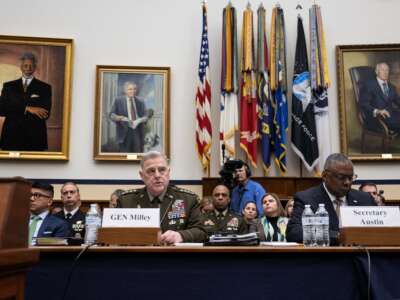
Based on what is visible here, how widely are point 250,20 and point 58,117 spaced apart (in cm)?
336

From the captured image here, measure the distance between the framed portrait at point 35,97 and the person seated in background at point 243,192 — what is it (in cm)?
298

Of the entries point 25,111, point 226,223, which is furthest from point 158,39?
point 226,223

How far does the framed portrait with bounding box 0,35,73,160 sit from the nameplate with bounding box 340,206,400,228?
18.1 ft

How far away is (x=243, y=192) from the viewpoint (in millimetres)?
5898

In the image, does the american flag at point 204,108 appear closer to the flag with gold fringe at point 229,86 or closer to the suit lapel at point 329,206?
the flag with gold fringe at point 229,86

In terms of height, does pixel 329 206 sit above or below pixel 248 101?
below

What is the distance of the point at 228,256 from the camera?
2582 millimetres

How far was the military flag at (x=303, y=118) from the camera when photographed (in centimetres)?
748

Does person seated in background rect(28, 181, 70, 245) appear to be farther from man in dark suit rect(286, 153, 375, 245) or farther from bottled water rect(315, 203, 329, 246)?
bottled water rect(315, 203, 329, 246)

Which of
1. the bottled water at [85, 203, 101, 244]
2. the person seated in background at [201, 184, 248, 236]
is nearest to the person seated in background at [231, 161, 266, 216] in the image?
the person seated in background at [201, 184, 248, 236]

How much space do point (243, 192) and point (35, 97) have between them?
378cm

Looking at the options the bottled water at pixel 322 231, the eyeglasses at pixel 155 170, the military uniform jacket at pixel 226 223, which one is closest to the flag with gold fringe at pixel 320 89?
the military uniform jacket at pixel 226 223

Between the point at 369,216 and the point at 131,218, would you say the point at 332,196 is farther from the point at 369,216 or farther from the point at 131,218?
the point at 131,218

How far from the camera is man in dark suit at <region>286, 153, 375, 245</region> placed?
141 inches
